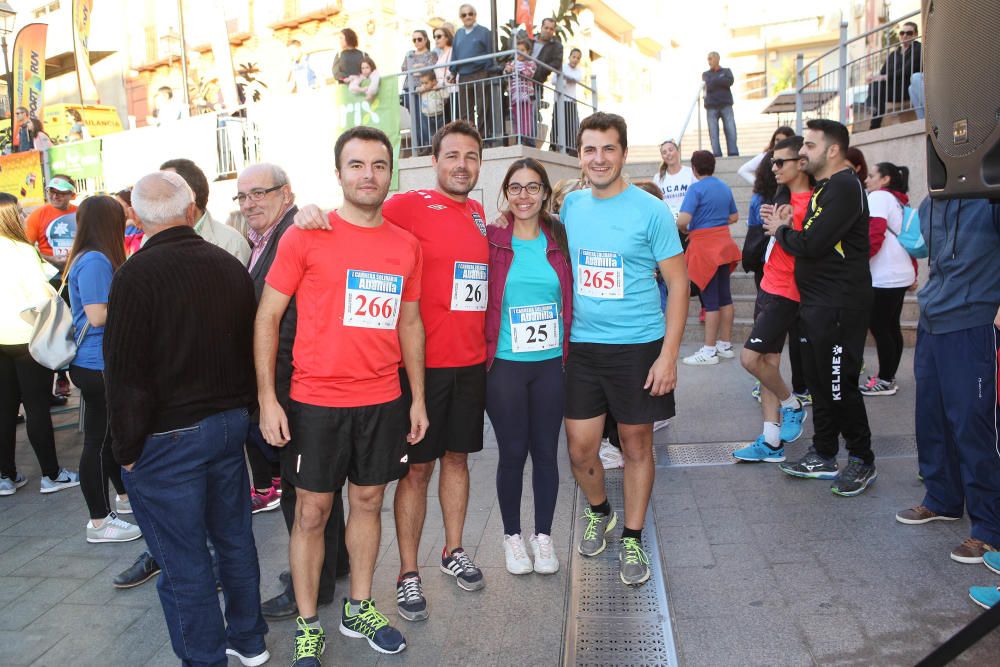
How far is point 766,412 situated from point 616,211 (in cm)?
220

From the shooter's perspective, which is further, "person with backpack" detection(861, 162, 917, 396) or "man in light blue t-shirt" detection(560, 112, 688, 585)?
"person with backpack" detection(861, 162, 917, 396)

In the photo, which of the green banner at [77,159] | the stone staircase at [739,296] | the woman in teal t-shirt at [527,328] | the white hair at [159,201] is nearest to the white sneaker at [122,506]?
the woman in teal t-shirt at [527,328]

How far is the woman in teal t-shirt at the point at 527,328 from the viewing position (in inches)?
134

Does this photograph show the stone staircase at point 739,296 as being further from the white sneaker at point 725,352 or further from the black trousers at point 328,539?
the black trousers at point 328,539

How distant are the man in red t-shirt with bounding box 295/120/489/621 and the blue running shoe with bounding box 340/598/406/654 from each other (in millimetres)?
229

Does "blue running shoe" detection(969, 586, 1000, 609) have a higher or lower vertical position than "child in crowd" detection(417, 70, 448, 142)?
lower

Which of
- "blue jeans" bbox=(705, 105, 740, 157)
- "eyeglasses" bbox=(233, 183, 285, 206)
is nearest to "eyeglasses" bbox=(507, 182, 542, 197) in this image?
"eyeglasses" bbox=(233, 183, 285, 206)

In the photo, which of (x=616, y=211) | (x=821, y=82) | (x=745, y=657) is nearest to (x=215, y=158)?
(x=821, y=82)

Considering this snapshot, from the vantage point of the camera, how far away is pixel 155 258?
2598 mm

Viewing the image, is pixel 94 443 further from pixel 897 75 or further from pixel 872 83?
pixel 872 83

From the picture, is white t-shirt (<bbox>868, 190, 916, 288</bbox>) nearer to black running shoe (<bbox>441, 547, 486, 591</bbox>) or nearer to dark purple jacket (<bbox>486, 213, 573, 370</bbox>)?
dark purple jacket (<bbox>486, 213, 573, 370</bbox>)

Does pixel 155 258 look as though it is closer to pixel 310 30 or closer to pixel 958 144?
pixel 958 144

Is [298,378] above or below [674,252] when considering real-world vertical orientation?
below

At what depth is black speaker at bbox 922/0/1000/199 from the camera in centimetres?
216
